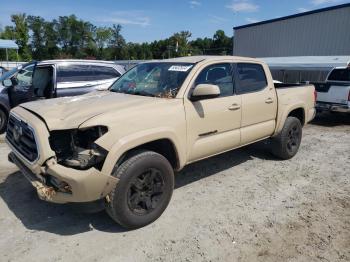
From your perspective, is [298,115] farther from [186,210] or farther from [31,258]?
[31,258]

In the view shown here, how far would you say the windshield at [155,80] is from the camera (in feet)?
13.6

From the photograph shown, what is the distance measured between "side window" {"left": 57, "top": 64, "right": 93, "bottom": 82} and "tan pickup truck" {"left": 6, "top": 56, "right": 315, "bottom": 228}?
2758mm

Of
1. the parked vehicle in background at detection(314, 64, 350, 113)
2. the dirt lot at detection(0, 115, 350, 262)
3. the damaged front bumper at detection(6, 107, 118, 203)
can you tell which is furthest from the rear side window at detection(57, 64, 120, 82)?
the parked vehicle in background at detection(314, 64, 350, 113)

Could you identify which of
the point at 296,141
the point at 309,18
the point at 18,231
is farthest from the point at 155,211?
the point at 309,18

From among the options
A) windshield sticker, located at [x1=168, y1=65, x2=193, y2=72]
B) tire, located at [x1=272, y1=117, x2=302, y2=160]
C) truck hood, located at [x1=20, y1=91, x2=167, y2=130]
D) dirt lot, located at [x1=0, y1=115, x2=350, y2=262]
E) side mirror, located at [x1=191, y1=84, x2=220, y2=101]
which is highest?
windshield sticker, located at [x1=168, y1=65, x2=193, y2=72]

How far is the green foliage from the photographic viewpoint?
7981 cm

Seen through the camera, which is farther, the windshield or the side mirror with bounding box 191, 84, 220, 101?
the windshield

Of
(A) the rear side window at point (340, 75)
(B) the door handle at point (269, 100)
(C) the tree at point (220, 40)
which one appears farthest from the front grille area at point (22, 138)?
(C) the tree at point (220, 40)

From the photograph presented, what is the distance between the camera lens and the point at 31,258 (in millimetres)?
3076

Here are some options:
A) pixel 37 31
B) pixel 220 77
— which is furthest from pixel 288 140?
pixel 37 31

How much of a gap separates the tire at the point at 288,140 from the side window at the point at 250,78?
97 centimetres

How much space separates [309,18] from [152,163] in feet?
67.5

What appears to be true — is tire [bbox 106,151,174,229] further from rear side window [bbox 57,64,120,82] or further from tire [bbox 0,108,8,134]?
tire [bbox 0,108,8,134]

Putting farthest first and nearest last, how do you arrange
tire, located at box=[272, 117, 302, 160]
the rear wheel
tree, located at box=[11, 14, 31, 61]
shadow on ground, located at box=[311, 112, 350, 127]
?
tree, located at box=[11, 14, 31, 61] → shadow on ground, located at box=[311, 112, 350, 127] → the rear wheel → tire, located at box=[272, 117, 302, 160]
